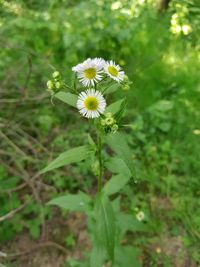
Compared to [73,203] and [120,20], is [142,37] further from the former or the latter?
[73,203]

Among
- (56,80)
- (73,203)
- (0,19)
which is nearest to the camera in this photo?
(56,80)

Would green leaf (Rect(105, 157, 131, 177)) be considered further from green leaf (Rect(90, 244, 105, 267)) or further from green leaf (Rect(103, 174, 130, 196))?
green leaf (Rect(90, 244, 105, 267))

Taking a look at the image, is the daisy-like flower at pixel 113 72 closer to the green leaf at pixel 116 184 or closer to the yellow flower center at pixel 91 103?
the yellow flower center at pixel 91 103

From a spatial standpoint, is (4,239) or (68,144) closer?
(4,239)

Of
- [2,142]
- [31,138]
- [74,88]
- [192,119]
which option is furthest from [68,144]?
[74,88]

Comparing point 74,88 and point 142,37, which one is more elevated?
point 142,37

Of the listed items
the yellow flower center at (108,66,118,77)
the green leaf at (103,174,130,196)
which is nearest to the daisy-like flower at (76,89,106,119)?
the yellow flower center at (108,66,118,77)

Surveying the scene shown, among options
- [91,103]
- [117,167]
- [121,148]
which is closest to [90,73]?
[91,103]

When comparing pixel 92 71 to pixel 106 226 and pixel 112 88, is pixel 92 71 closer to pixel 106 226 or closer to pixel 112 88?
pixel 112 88
